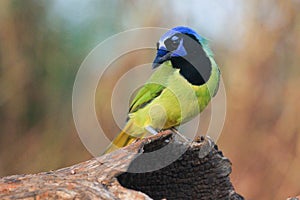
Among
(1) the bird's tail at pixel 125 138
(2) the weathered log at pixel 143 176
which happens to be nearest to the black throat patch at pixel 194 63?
(1) the bird's tail at pixel 125 138

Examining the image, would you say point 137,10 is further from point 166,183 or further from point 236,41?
point 166,183

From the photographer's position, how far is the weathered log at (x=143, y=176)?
37.7 inches

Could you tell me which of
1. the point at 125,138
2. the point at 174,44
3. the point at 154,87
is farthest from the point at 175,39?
the point at 125,138

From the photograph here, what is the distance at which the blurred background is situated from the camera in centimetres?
259

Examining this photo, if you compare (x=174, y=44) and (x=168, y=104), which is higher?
(x=174, y=44)

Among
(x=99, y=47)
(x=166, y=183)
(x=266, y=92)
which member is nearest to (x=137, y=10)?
(x=99, y=47)

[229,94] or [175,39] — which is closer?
[175,39]

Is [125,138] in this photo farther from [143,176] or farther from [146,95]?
[143,176]

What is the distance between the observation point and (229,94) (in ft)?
8.66

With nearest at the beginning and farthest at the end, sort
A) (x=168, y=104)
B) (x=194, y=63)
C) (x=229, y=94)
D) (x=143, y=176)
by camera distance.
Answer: (x=143, y=176), (x=168, y=104), (x=194, y=63), (x=229, y=94)

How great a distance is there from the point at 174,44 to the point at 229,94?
0.85 meters

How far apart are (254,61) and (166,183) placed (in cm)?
157

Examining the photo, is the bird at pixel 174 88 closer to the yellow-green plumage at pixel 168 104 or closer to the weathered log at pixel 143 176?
the yellow-green plumage at pixel 168 104

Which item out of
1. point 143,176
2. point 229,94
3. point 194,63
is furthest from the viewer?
point 229,94
